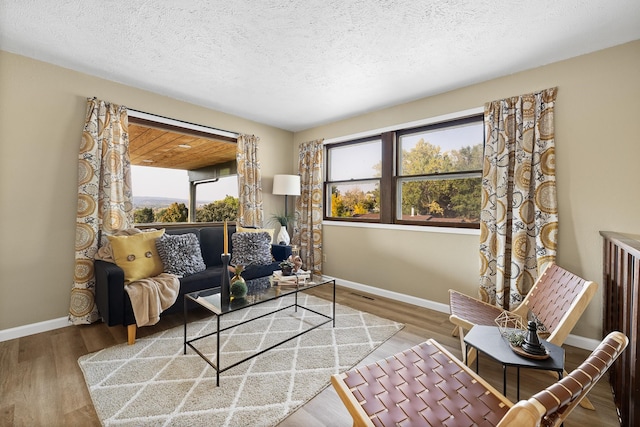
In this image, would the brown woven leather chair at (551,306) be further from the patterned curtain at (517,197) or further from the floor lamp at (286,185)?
the floor lamp at (286,185)

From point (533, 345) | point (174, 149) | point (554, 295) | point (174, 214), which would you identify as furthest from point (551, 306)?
point (174, 149)

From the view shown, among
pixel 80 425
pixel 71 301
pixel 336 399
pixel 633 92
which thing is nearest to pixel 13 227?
pixel 71 301

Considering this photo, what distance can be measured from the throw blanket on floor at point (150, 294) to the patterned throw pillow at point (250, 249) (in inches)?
30.3

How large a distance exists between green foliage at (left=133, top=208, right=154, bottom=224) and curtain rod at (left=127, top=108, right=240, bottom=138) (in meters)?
1.06

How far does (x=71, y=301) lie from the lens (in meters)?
2.60

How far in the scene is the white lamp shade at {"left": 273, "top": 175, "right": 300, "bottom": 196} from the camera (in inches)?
161

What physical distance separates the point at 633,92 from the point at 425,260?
7.21ft

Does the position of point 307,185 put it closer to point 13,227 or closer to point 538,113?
point 538,113

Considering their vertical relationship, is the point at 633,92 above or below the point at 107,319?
above

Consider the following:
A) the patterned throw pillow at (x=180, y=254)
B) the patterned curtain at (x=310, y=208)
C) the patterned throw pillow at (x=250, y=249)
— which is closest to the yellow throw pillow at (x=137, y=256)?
the patterned throw pillow at (x=180, y=254)

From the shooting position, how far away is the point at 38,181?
8.19 ft

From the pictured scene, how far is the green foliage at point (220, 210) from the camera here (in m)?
3.83

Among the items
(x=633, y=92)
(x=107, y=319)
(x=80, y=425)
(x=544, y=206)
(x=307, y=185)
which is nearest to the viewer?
(x=80, y=425)

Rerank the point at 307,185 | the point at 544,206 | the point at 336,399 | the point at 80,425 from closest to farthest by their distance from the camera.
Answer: the point at 80,425 < the point at 336,399 < the point at 544,206 < the point at 307,185
